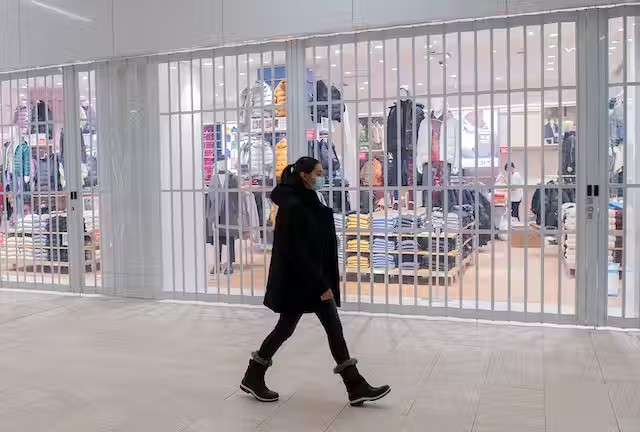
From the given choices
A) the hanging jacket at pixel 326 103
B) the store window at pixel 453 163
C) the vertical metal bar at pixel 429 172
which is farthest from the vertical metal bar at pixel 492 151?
the hanging jacket at pixel 326 103

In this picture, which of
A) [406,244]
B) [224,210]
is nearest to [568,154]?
[406,244]

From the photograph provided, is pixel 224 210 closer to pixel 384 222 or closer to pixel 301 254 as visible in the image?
pixel 384 222

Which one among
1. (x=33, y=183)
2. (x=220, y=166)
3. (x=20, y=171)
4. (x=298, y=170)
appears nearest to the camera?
(x=298, y=170)

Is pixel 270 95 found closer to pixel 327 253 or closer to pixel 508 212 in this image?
pixel 508 212

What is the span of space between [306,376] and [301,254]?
3.95 feet

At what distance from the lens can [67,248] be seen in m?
8.67

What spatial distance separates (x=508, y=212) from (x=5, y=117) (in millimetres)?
6602

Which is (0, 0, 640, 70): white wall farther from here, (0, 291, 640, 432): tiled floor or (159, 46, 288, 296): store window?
(0, 291, 640, 432): tiled floor

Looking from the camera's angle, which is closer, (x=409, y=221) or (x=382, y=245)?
(x=409, y=221)

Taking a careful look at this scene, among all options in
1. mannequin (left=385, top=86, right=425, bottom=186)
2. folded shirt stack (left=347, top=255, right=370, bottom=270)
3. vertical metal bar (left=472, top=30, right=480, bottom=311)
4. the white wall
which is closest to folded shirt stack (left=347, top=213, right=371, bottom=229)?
folded shirt stack (left=347, top=255, right=370, bottom=270)

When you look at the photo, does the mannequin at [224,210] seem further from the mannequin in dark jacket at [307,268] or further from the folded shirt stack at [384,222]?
the mannequin in dark jacket at [307,268]

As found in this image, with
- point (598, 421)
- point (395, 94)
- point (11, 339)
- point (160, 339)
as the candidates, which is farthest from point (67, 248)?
point (598, 421)

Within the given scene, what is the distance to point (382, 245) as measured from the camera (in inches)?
275

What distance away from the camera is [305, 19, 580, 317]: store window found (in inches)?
248
